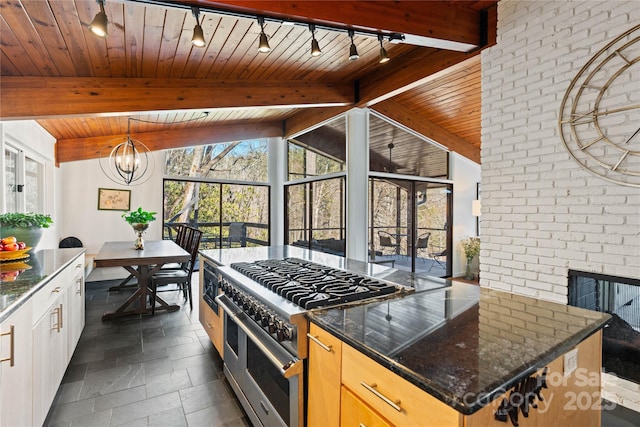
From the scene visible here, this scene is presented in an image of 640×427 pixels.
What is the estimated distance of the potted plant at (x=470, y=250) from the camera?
20.7ft

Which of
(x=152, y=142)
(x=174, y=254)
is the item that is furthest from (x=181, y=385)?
(x=152, y=142)

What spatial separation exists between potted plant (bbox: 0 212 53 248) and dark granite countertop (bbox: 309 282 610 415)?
2.57 meters

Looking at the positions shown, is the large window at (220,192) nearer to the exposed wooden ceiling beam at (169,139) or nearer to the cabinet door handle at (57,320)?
the exposed wooden ceiling beam at (169,139)

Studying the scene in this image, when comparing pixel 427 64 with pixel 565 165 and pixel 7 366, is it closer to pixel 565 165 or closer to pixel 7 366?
pixel 565 165

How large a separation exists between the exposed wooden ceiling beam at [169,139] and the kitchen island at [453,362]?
17.0ft

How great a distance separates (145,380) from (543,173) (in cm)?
356

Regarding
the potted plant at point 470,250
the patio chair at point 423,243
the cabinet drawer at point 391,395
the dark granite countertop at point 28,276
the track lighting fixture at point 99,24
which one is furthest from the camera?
the potted plant at point 470,250

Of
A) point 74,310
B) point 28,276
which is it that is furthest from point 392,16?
point 74,310

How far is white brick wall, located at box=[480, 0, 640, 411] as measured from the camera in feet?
7.26

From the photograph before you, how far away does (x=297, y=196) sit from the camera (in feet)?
21.7

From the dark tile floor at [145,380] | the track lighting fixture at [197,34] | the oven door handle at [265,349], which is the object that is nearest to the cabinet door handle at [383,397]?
the oven door handle at [265,349]

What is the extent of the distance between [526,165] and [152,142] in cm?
542

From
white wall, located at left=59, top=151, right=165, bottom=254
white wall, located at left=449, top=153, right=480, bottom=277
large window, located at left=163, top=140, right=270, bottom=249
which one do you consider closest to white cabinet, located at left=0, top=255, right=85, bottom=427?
white wall, located at left=59, top=151, right=165, bottom=254

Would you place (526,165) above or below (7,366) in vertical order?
above
